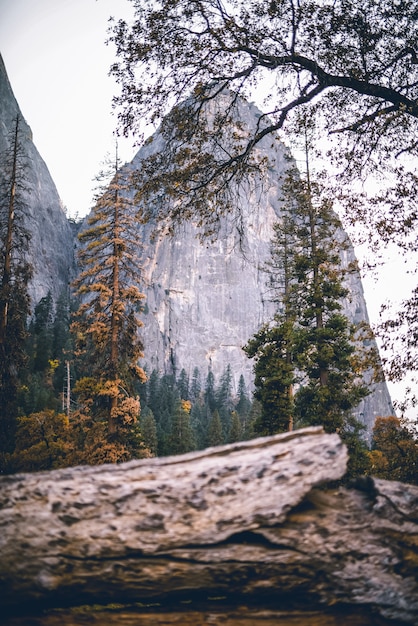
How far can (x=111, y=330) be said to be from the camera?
54.1 ft

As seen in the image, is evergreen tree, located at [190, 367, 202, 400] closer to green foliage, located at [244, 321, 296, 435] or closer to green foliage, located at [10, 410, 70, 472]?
green foliage, located at [10, 410, 70, 472]

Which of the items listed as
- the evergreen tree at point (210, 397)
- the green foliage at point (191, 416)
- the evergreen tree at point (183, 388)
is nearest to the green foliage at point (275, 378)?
the green foliage at point (191, 416)

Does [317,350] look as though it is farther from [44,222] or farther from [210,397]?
[44,222]

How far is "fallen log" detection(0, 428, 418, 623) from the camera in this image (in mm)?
2557

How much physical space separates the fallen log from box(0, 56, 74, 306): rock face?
349ft

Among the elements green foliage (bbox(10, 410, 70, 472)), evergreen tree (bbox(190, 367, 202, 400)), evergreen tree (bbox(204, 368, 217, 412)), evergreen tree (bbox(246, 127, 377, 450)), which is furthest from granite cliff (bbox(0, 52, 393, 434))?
evergreen tree (bbox(246, 127, 377, 450))

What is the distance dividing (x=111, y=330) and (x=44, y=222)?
11197 centimetres

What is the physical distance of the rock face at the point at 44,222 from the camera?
108000 millimetres

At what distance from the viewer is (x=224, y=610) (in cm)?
263

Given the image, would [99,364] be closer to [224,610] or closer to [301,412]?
[301,412]

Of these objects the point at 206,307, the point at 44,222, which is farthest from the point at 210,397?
the point at 44,222

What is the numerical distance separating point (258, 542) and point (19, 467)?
2250 centimetres

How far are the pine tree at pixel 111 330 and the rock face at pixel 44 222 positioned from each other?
91.6 metres

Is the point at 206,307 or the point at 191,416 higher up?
the point at 206,307
